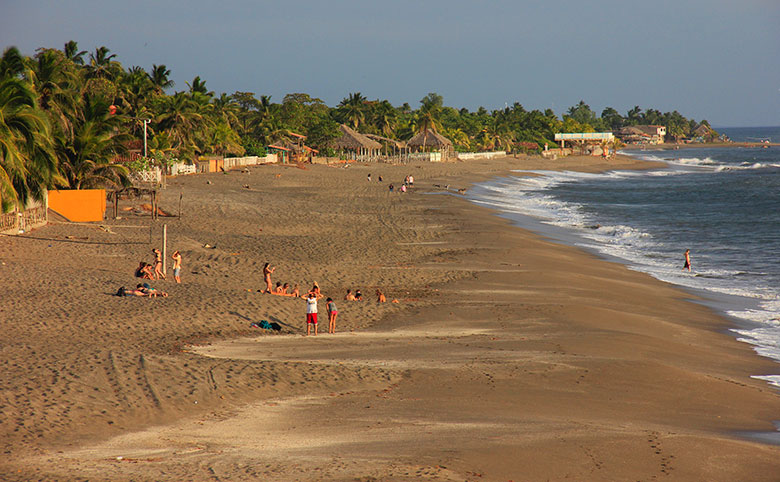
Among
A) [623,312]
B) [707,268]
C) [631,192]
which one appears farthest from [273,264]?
[631,192]

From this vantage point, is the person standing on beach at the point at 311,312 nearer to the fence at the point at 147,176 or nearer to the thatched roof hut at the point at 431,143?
the fence at the point at 147,176

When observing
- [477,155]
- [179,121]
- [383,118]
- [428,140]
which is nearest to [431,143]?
[428,140]

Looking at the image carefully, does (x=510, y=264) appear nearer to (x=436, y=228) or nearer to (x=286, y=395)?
(x=436, y=228)

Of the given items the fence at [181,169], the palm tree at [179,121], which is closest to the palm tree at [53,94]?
the fence at [181,169]

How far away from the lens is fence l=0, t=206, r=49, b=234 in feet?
86.6

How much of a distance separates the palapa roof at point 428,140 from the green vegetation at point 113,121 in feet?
17.4

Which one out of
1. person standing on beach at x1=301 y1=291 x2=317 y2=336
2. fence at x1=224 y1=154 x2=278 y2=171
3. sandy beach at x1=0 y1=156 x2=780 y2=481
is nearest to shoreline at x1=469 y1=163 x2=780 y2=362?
sandy beach at x1=0 y1=156 x2=780 y2=481

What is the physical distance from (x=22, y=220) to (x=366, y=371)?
18814mm

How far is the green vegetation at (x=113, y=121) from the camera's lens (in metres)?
24.1

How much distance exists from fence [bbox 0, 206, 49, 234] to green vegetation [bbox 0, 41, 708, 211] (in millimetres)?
842

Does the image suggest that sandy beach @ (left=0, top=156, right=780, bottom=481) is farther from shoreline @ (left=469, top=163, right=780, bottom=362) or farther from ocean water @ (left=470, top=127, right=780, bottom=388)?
ocean water @ (left=470, top=127, right=780, bottom=388)

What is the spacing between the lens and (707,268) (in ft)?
99.9

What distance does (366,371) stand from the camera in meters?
14.2

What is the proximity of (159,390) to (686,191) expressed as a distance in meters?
68.9
